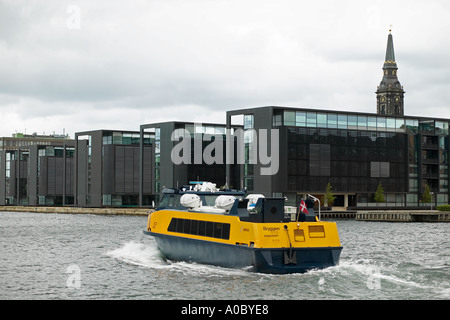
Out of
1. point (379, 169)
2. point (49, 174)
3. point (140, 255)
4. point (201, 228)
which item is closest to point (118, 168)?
point (49, 174)

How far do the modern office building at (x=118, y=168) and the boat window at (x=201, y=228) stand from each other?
10473 centimetres

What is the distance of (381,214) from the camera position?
334 ft

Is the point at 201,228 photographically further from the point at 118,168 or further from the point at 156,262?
the point at 118,168

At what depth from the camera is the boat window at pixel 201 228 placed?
109 feet

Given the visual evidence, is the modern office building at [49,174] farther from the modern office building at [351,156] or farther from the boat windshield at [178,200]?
the boat windshield at [178,200]

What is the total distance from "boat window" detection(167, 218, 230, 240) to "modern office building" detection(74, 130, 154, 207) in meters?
105

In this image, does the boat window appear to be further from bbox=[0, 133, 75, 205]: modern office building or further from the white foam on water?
bbox=[0, 133, 75, 205]: modern office building

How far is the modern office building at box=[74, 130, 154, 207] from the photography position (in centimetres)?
14275

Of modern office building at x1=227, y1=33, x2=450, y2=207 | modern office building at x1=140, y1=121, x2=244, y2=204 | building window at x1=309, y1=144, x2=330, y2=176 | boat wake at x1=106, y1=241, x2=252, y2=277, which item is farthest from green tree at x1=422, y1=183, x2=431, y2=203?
boat wake at x1=106, y1=241, x2=252, y2=277

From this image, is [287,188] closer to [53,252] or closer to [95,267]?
[53,252]

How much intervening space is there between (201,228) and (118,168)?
11097 centimetres

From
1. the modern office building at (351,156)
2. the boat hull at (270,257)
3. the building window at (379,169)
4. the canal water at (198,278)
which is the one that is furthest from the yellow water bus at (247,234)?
the building window at (379,169)
